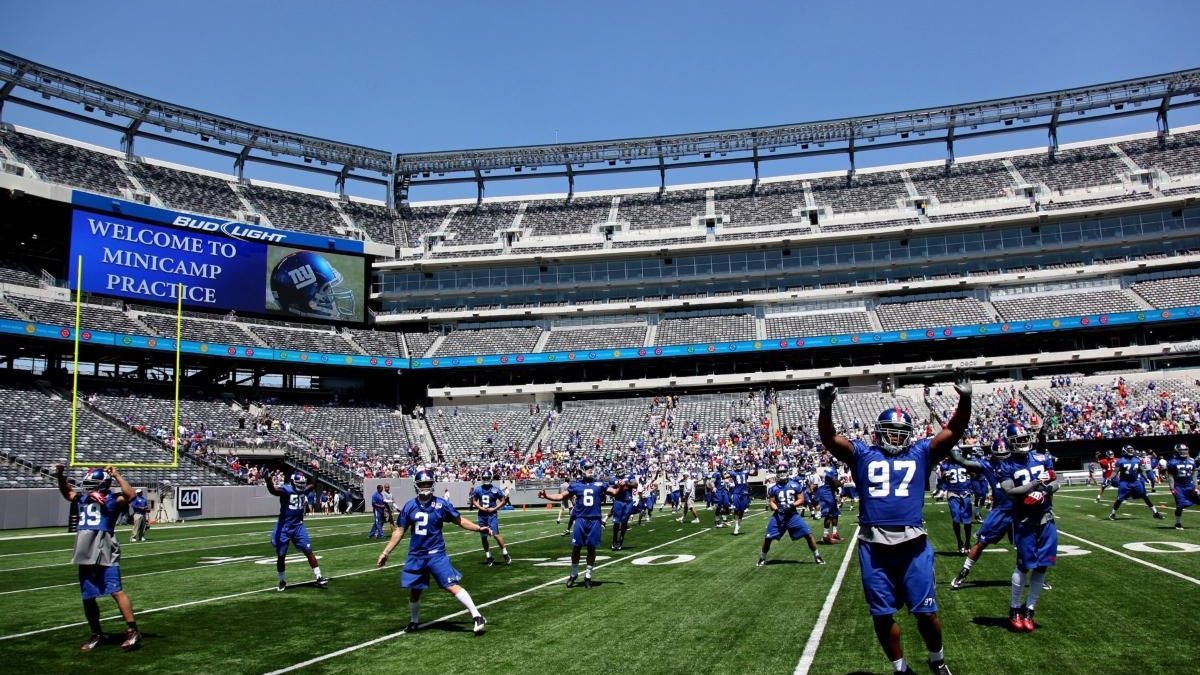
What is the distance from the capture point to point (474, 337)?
210 feet

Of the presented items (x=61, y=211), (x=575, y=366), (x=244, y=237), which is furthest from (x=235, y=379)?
(x=575, y=366)

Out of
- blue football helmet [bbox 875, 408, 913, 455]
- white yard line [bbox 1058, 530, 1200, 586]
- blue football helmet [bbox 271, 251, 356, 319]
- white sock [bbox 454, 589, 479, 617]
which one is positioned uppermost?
blue football helmet [bbox 271, 251, 356, 319]

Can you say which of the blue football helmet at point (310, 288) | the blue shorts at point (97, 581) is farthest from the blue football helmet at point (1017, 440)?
the blue football helmet at point (310, 288)

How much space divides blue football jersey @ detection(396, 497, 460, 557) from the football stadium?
5 cm

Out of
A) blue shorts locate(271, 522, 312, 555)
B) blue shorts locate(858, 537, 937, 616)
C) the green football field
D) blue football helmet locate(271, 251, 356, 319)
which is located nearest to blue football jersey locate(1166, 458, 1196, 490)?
the green football field

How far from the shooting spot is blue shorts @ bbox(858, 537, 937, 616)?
666cm

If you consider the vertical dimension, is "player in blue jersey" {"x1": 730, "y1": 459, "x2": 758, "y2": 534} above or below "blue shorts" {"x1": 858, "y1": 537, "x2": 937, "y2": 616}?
below

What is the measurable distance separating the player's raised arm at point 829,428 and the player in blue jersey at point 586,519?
25.7ft

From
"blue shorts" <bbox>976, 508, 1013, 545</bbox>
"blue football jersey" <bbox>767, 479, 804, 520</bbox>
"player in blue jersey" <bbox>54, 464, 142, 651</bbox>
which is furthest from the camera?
"blue football jersey" <bbox>767, 479, 804, 520</bbox>

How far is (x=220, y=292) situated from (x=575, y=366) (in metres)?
23.6

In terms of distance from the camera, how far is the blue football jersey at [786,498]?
16.8 m

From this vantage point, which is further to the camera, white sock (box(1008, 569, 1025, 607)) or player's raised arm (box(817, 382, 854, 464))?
white sock (box(1008, 569, 1025, 607))

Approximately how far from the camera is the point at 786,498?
16875 millimetres

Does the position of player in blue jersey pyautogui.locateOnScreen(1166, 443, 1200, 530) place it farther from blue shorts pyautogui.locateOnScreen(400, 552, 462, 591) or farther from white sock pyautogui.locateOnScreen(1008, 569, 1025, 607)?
blue shorts pyautogui.locateOnScreen(400, 552, 462, 591)
